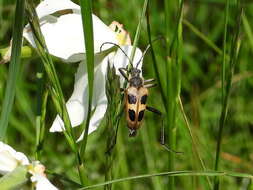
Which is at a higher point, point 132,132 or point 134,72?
point 134,72

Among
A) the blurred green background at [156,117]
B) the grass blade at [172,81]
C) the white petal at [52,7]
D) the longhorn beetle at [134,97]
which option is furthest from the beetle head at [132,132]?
the blurred green background at [156,117]

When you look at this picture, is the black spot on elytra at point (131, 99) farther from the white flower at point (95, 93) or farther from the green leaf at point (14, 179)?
the green leaf at point (14, 179)

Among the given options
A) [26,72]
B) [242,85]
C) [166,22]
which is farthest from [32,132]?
[166,22]

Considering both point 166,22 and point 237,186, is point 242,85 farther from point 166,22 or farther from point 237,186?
point 166,22

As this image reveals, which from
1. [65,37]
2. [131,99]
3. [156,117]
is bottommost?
[156,117]

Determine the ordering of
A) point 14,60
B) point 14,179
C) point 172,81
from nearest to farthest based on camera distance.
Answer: point 14,179
point 14,60
point 172,81

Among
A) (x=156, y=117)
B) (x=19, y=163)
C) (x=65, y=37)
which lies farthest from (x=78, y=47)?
(x=156, y=117)

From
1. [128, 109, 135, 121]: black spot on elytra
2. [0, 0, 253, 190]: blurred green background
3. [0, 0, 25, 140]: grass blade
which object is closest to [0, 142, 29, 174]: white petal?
[0, 0, 25, 140]: grass blade

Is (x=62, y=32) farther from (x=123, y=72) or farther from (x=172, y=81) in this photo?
(x=172, y=81)
